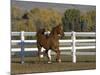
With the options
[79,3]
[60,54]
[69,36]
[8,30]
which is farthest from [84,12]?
[8,30]

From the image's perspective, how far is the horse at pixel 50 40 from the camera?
3.35 m

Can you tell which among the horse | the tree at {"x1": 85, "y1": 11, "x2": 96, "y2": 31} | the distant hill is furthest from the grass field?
the distant hill

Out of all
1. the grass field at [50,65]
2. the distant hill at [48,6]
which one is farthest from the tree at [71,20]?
the grass field at [50,65]

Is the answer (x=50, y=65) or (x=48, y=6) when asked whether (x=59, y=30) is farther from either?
(x=50, y=65)

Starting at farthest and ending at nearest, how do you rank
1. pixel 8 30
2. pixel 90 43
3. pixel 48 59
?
pixel 90 43 → pixel 48 59 → pixel 8 30

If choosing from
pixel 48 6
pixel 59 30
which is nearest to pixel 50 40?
pixel 59 30

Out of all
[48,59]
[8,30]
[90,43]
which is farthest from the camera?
[90,43]

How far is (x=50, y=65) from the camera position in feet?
11.2

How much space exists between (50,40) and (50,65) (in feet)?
1.03

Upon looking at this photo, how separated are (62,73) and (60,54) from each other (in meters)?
0.25

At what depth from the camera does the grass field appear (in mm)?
3209

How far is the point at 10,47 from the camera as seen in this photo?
10.4ft

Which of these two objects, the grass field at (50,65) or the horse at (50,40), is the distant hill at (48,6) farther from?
the grass field at (50,65)
